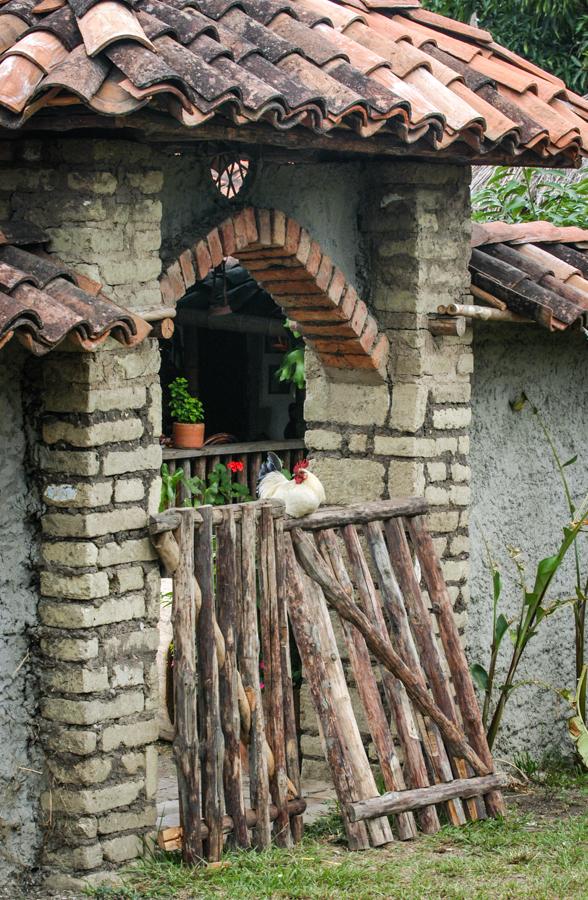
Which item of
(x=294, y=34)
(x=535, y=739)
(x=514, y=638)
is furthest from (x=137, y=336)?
(x=535, y=739)

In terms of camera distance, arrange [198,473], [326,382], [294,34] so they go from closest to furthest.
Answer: [294,34], [326,382], [198,473]

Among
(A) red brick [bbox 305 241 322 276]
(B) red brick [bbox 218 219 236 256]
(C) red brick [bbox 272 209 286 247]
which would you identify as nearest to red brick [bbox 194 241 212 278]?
(B) red brick [bbox 218 219 236 256]

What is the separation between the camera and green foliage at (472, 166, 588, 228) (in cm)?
891

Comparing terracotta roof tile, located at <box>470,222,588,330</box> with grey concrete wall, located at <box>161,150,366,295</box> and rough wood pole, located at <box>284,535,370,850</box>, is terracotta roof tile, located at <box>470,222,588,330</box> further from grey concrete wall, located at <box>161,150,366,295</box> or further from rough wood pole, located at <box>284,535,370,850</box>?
rough wood pole, located at <box>284,535,370,850</box>

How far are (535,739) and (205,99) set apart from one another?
13.8ft

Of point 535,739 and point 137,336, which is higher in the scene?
point 137,336

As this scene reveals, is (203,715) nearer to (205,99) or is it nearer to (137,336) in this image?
(137,336)

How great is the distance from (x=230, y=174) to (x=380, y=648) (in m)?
1.97

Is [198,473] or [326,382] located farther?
[198,473]

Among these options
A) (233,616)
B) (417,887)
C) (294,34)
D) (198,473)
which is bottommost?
(417,887)

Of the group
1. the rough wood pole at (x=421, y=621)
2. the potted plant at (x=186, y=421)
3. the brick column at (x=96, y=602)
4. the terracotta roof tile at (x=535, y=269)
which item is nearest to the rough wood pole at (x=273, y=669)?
the brick column at (x=96, y=602)

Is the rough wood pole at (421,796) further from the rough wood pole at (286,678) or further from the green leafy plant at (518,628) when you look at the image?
the green leafy plant at (518,628)

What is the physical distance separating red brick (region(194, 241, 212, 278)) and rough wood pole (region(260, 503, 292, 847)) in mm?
915

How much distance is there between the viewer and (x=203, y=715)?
490cm
